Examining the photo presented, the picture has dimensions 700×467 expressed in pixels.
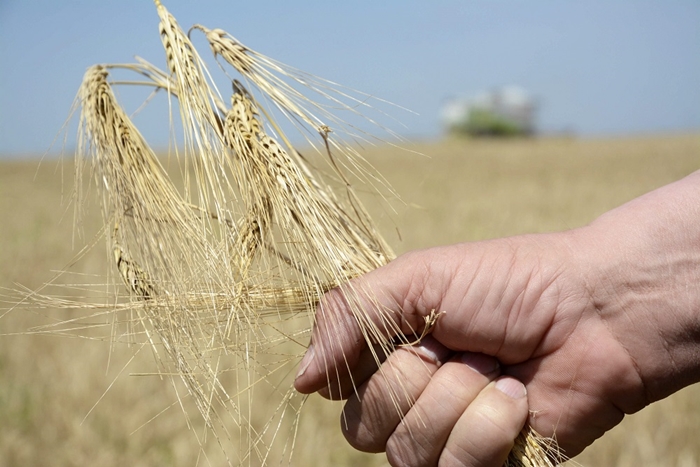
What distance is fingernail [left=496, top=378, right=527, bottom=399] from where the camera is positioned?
0.85 meters

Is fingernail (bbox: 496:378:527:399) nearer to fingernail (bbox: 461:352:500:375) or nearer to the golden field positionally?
fingernail (bbox: 461:352:500:375)

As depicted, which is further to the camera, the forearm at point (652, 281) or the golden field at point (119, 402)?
the golden field at point (119, 402)

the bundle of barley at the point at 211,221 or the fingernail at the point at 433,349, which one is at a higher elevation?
the bundle of barley at the point at 211,221

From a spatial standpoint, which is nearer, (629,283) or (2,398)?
(629,283)

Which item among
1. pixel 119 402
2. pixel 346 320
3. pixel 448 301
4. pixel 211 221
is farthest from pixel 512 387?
pixel 119 402

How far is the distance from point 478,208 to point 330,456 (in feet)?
12.8

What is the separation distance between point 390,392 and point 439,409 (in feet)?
0.28

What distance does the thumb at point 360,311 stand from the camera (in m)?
0.81

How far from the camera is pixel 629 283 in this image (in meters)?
0.85

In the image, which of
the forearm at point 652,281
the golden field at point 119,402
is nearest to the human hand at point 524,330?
the forearm at point 652,281

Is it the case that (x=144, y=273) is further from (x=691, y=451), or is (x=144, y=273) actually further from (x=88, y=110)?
(x=691, y=451)

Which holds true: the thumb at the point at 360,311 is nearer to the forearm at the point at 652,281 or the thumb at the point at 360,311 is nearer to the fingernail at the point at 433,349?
the fingernail at the point at 433,349

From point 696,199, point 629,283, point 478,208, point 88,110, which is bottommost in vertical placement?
point 478,208

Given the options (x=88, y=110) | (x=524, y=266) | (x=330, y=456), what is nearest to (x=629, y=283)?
(x=524, y=266)
